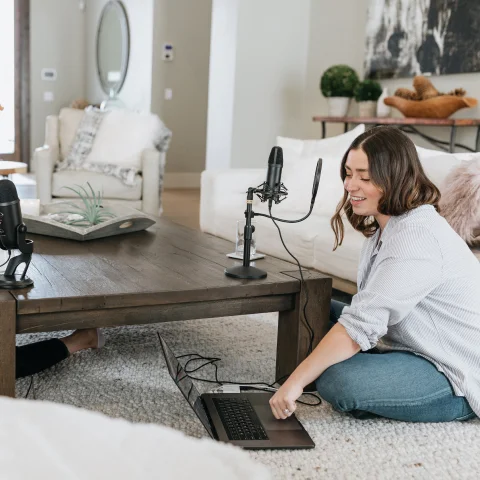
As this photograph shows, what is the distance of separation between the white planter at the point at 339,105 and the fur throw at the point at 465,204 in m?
2.64

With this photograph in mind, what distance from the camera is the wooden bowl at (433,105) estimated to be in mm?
4253

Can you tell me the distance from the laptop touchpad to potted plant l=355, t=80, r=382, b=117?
341cm

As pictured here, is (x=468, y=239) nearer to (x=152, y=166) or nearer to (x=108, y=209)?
(x=108, y=209)

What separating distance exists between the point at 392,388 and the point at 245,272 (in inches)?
20.8

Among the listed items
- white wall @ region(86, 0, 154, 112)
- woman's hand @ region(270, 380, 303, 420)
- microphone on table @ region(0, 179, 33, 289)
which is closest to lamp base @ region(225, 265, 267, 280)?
woman's hand @ region(270, 380, 303, 420)

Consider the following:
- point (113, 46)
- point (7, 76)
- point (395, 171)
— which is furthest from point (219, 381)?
point (7, 76)

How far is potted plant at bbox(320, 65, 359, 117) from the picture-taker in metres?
5.15

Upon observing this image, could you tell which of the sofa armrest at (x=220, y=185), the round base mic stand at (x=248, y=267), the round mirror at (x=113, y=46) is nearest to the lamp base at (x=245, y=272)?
the round base mic stand at (x=248, y=267)

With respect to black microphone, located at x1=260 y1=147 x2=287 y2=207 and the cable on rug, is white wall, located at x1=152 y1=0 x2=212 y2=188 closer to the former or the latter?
the cable on rug

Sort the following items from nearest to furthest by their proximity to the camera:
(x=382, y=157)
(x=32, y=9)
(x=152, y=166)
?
1. (x=382, y=157)
2. (x=152, y=166)
3. (x=32, y=9)

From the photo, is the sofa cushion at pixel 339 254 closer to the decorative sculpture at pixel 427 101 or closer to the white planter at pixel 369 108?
the decorative sculpture at pixel 427 101

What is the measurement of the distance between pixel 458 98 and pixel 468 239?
74.2 inches

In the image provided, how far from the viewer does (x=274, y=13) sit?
226 inches

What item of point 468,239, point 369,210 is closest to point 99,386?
point 369,210
